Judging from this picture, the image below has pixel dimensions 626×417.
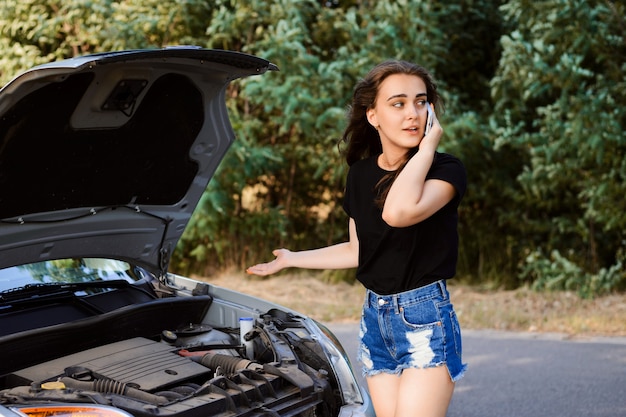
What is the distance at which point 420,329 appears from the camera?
8.87 feet

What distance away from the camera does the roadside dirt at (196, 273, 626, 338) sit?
7922 millimetres

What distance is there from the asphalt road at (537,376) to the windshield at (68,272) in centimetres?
238

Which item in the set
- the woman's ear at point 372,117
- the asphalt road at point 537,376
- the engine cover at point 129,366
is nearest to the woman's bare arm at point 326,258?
the woman's ear at point 372,117

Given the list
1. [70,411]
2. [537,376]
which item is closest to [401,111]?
[70,411]

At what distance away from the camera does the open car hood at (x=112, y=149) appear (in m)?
3.28

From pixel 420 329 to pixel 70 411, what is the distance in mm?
1266

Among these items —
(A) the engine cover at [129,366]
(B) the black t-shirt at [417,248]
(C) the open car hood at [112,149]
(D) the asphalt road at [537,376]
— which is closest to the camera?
(B) the black t-shirt at [417,248]

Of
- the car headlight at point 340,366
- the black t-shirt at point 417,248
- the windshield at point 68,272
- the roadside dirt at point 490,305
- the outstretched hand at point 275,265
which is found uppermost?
the black t-shirt at point 417,248

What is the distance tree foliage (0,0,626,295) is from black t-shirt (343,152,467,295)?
633 cm

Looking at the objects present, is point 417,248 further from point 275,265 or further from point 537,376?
point 537,376

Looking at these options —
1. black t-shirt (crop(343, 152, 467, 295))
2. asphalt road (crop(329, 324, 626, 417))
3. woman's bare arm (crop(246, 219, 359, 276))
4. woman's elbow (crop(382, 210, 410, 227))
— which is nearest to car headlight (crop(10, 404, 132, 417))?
woman's bare arm (crop(246, 219, 359, 276))

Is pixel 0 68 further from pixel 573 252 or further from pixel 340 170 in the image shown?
pixel 573 252

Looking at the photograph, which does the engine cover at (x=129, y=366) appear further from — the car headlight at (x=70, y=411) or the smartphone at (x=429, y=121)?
the smartphone at (x=429, y=121)

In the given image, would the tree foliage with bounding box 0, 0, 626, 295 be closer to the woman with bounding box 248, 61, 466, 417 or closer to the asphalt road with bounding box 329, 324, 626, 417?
the asphalt road with bounding box 329, 324, 626, 417
